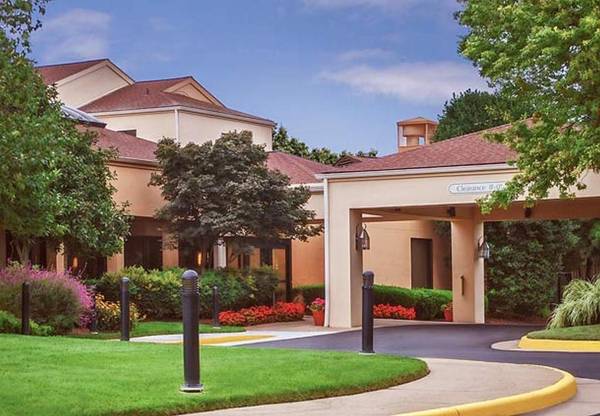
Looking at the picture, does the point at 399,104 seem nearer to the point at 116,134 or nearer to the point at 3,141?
the point at 116,134

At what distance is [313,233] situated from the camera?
1419 inches

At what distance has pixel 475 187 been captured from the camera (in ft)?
99.7

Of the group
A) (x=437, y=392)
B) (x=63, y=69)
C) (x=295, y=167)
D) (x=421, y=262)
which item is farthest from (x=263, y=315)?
(x=437, y=392)

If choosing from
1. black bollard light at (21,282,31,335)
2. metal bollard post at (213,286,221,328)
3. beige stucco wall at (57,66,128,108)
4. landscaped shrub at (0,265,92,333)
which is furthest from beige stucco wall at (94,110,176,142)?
black bollard light at (21,282,31,335)

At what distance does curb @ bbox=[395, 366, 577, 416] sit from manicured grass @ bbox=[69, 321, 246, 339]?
43.0 ft

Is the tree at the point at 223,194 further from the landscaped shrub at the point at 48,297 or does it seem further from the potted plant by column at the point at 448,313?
the landscaped shrub at the point at 48,297

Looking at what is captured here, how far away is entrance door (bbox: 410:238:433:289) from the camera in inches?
1806

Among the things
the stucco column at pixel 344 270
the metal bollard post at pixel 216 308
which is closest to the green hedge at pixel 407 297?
the stucco column at pixel 344 270

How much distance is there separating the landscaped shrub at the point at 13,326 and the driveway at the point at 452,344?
169 inches

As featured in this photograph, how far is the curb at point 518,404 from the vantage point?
458 inches

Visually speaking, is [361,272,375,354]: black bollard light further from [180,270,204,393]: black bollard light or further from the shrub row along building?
the shrub row along building

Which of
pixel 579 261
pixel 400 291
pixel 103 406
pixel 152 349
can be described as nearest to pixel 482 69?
pixel 152 349

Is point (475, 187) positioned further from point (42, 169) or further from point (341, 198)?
point (42, 169)

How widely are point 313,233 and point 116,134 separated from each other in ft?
26.3
